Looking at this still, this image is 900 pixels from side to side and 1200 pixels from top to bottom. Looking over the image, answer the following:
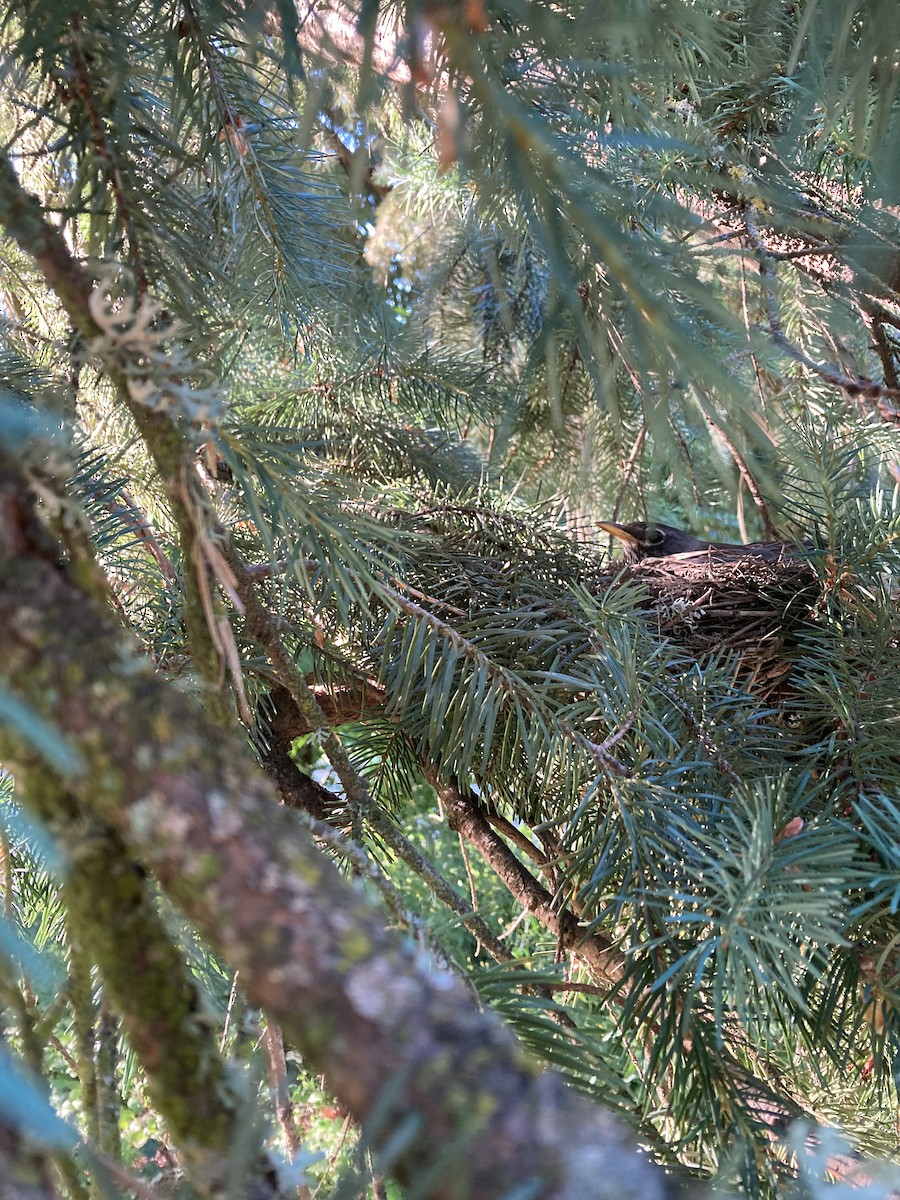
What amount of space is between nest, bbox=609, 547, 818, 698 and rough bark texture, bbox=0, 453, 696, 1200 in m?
0.67

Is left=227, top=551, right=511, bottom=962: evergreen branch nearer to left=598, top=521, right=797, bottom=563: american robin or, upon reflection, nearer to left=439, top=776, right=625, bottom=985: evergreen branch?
left=439, top=776, right=625, bottom=985: evergreen branch

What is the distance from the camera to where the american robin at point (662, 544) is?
1.27m

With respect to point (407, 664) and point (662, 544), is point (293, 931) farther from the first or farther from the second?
point (662, 544)

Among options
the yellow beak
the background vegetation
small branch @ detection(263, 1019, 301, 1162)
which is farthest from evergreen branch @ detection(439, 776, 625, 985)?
the yellow beak

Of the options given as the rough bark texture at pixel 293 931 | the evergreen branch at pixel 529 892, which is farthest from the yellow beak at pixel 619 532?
the rough bark texture at pixel 293 931

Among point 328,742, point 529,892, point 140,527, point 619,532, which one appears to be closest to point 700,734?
point 529,892

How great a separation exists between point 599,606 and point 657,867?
28 centimetres

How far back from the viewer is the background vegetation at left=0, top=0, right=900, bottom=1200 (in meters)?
0.19

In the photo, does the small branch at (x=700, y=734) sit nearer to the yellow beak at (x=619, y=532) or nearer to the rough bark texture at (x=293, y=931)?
the rough bark texture at (x=293, y=931)

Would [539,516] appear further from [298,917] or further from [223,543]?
[298,917]

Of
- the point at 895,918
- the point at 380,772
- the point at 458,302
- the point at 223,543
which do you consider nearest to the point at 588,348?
the point at 223,543

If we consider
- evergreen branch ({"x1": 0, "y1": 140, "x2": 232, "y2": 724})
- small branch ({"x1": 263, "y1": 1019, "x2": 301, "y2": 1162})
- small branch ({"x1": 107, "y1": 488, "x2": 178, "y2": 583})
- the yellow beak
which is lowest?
small branch ({"x1": 263, "y1": 1019, "x2": 301, "y2": 1162})

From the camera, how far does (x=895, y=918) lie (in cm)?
51

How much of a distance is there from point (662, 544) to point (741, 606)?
2.05ft
